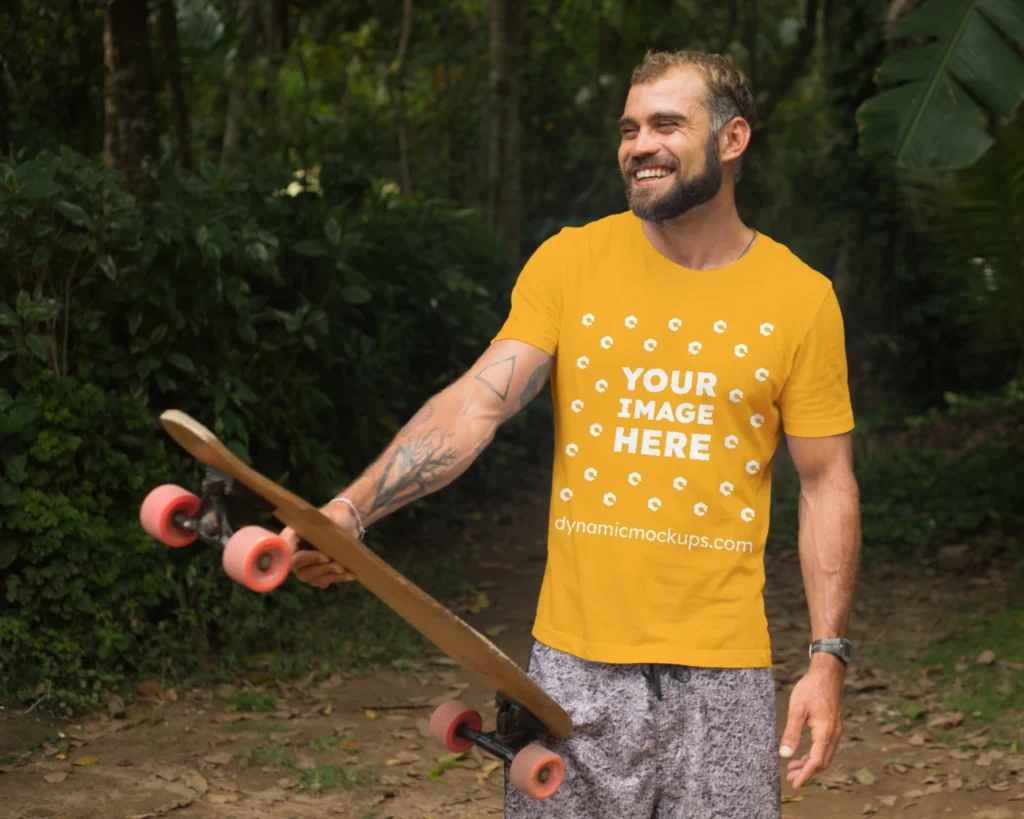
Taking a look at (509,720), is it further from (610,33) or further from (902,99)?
(610,33)

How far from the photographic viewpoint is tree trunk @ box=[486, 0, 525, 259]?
10.4 m

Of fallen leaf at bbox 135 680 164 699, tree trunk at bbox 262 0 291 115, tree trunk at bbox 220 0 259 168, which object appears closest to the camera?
fallen leaf at bbox 135 680 164 699

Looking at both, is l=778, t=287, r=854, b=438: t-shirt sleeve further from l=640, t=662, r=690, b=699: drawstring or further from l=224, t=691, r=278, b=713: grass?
l=224, t=691, r=278, b=713: grass

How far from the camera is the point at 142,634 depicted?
5.45 meters

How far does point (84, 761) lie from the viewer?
189 inches

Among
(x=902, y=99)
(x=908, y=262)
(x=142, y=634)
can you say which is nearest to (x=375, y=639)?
(x=142, y=634)

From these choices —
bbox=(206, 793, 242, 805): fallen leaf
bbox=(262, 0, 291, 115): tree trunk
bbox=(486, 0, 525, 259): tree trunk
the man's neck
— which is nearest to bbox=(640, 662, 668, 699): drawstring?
the man's neck

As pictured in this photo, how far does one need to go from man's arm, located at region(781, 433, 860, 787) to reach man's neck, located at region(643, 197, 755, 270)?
0.41m

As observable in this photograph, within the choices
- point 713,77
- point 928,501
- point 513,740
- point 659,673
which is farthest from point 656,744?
point 928,501

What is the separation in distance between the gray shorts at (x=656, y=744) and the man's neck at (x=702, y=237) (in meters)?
0.84

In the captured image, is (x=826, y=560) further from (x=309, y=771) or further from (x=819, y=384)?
(x=309, y=771)

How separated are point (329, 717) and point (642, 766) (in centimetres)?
314

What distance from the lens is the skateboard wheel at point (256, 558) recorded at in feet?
6.20

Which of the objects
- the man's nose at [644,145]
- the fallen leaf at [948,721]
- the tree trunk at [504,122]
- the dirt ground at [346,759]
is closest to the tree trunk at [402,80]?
the tree trunk at [504,122]
